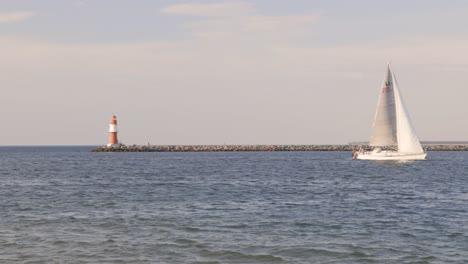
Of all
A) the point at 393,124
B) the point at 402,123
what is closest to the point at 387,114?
the point at 393,124

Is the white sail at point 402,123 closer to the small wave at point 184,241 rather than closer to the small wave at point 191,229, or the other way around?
the small wave at point 191,229

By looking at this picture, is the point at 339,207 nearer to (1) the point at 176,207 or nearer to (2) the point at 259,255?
(1) the point at 176,207

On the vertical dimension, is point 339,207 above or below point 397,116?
below

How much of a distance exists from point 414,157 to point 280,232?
57.0 m

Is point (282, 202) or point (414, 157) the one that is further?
point (414, 157)

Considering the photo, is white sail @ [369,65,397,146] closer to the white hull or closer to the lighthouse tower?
the white hull

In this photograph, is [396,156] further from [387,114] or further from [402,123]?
[387,114]

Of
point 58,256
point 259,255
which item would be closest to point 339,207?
point 259,255

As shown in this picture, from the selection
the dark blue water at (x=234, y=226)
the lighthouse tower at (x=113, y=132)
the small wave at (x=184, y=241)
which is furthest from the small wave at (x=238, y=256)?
the lighthouse tower at (x=113, y=132)

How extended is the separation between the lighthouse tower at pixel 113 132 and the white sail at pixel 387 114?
70195 millimetres

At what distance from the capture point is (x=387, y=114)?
7438cm

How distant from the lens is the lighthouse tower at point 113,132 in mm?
131188

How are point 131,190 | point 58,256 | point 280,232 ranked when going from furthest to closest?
point 131,190, point 280,232, point 58,256

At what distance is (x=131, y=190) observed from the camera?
132ft
